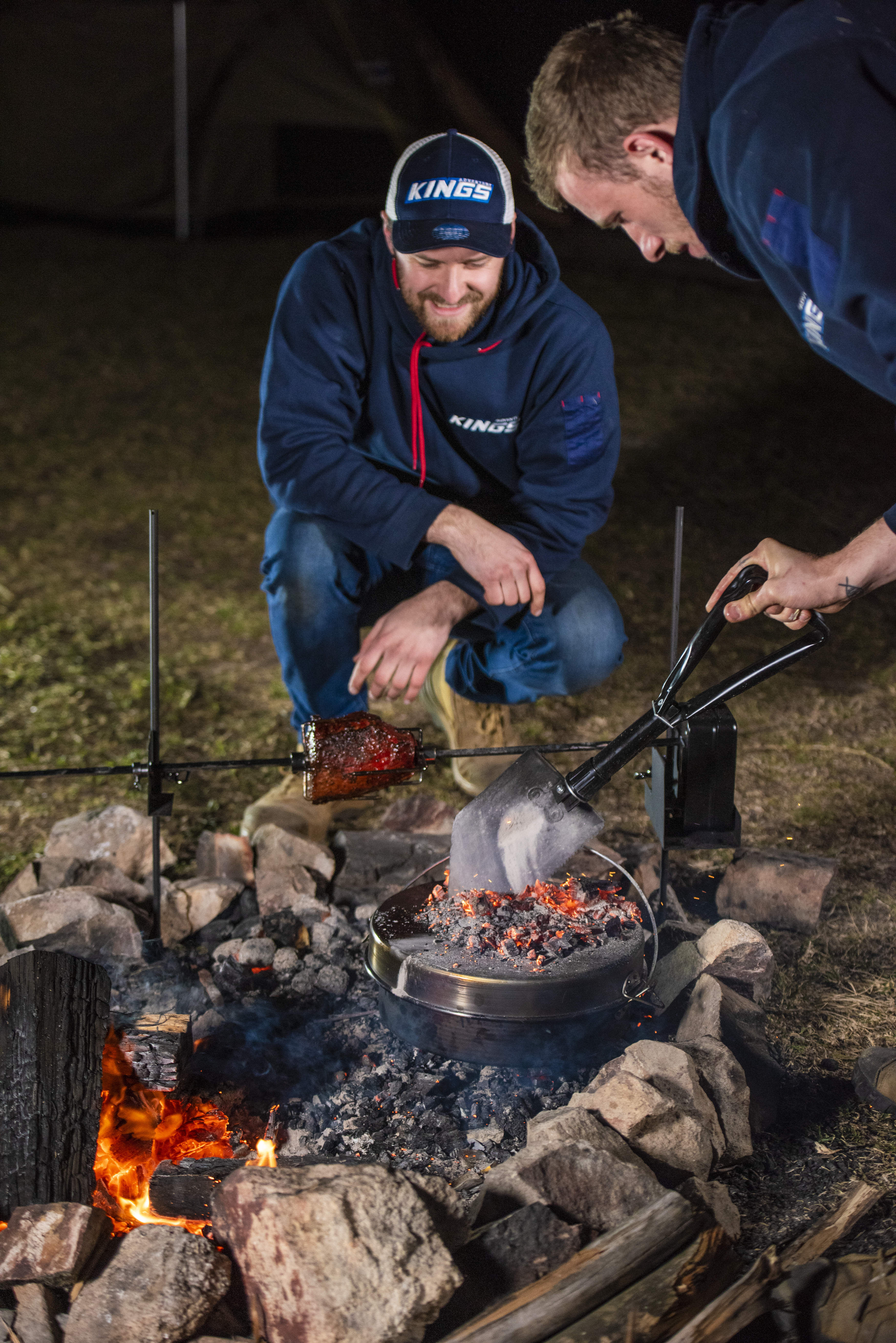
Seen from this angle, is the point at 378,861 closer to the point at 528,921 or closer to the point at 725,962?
the point at 528,921

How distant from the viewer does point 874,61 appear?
1566 millimetres

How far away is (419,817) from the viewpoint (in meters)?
3.29

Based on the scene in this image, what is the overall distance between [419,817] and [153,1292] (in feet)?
5.81

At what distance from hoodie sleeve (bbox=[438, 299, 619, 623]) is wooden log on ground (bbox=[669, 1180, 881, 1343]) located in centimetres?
164

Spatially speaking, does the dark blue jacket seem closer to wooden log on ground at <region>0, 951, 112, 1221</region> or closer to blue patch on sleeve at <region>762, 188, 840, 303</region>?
blue patch on sleeve at <region>762, 188, 840, 303</region>

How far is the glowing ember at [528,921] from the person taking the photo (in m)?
2.17

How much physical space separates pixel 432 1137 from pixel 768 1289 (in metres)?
0.66

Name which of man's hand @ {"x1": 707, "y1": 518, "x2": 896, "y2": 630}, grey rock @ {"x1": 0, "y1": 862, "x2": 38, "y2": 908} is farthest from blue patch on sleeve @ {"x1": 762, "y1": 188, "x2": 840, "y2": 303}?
grey rock @ {"x1": 0, "y1": 862, "x2": 38, "y2": 908}

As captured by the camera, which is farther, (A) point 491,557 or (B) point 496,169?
(A) point 491,557

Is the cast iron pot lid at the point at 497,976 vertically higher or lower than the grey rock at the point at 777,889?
higher

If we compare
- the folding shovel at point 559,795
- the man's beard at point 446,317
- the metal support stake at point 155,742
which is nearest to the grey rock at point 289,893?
the metal support stake at point 155,742

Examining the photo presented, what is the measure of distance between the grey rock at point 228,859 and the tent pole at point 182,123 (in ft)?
25.0

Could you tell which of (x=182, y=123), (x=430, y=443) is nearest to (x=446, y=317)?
(x=430, y=443)

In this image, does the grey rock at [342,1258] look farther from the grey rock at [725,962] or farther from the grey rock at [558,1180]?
the grey rock at [725,962]
